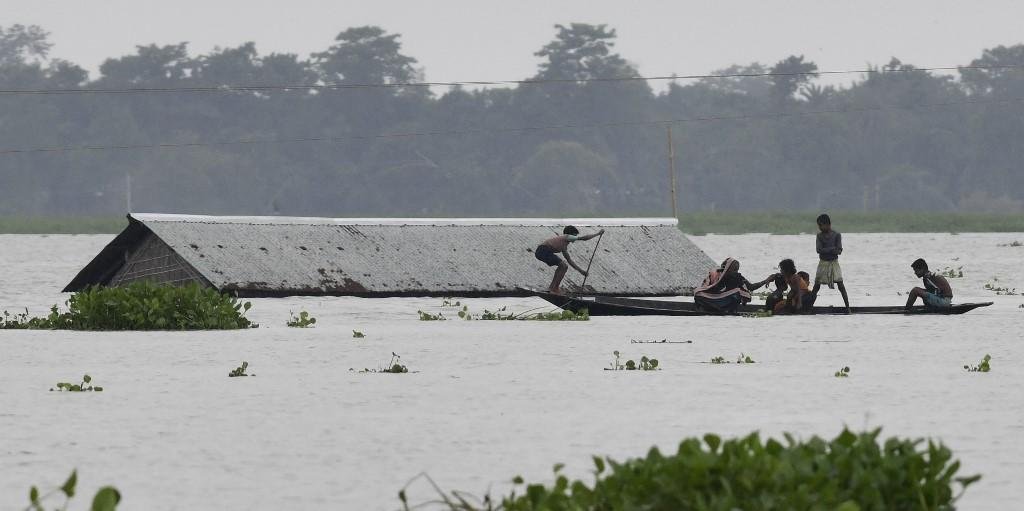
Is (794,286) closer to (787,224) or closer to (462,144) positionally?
(787,224)

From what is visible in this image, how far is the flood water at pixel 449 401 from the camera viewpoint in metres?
8.29

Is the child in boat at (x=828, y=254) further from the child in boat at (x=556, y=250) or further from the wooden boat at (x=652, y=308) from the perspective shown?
the child in boat at (x=556, y=250)

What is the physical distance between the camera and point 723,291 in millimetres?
22047

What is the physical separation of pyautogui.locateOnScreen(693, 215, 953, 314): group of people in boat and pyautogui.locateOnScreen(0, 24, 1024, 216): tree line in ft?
238

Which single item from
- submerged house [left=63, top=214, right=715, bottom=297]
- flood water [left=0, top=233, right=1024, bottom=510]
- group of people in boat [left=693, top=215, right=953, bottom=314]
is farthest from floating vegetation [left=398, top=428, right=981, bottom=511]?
submerged house [left=63, top=214, right=715, bottom=297]

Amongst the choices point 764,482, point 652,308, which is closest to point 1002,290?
point 652,308

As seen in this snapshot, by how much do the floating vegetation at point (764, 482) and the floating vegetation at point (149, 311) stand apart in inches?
523

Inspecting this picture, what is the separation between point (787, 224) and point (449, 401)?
2785 inches

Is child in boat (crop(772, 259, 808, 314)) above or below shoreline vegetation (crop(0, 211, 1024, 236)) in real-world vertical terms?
above

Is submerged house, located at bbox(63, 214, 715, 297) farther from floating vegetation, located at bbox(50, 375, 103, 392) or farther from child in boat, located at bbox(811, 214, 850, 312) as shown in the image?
floating vegetation, located at bbox(50, 375, 103, 392)

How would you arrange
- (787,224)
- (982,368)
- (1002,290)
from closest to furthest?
(982,368), (1002,290), (787,224)

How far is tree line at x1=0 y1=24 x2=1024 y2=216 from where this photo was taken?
97438 mm

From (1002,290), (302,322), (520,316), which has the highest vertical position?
(302,322)

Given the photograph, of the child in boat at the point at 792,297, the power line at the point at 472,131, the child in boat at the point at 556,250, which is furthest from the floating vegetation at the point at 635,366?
the power line at the point at 472,131
